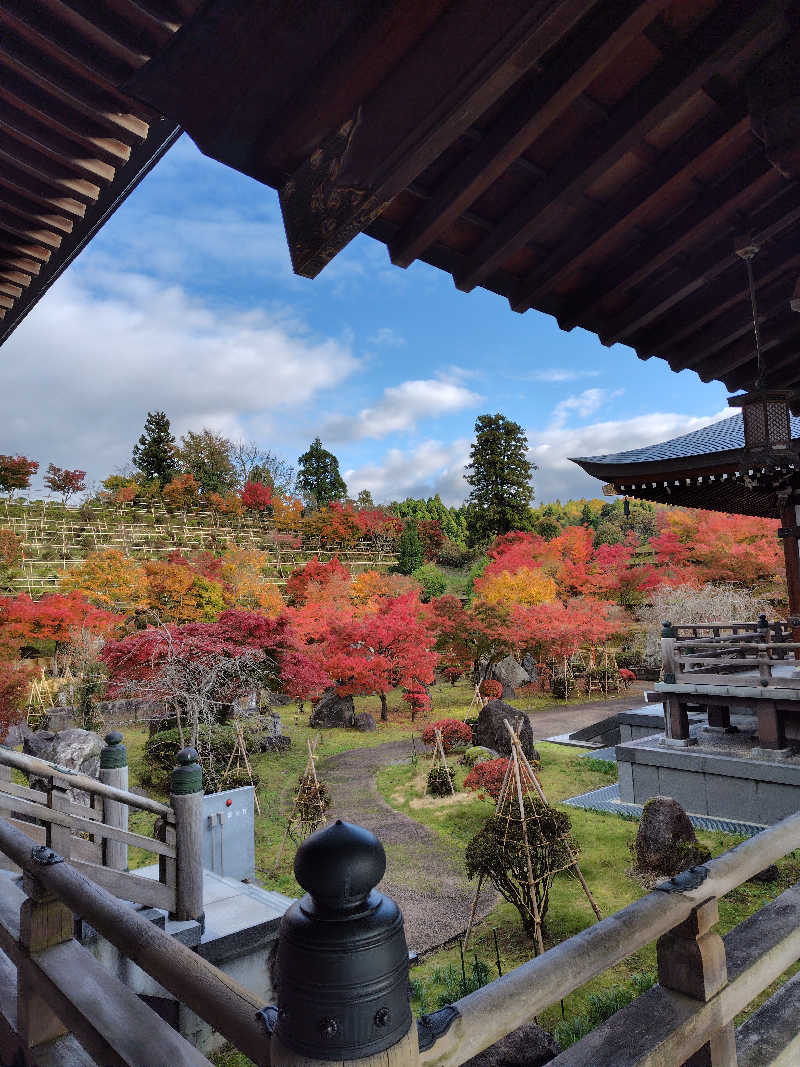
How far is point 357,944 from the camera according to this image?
80 cm

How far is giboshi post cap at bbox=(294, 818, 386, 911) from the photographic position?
0.80m

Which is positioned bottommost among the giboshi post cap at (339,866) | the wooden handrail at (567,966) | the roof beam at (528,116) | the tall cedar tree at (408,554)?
the wooden handrail at (567,966)

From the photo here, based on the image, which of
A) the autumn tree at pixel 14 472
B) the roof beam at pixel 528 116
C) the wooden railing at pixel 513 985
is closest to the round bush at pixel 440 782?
Answer: the wooden railing at pixel 513 985

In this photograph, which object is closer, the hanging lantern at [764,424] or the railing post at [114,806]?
the hanging lantern at [764,424]

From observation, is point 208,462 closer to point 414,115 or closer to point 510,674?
point 510,674

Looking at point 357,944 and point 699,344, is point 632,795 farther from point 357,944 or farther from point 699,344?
point 357,944

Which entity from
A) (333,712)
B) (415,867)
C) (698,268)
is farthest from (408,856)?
(333,712)

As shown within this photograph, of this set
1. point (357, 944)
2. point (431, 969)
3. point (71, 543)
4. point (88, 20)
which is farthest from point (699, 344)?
point (71, 543)

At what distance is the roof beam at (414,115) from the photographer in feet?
3.24

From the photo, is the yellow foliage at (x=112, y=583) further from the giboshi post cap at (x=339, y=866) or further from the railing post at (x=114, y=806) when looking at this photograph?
the giboshi post cap at (x=339, y=866)

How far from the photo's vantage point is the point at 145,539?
23.8 meters

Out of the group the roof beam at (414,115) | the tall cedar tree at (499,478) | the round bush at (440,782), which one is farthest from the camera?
the tall cedar tree at (499,478)

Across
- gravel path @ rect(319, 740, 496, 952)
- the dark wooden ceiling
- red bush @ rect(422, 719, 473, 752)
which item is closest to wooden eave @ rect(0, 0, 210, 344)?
the dark wooden ceiling

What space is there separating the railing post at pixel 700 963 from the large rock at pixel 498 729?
9.10 meters
